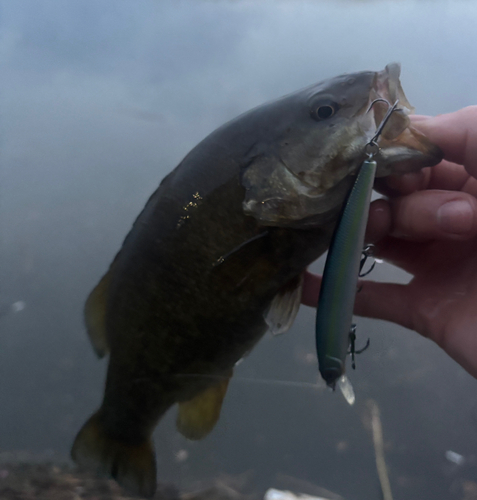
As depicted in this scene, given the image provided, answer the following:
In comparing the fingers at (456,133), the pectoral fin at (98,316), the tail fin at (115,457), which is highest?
the fingers at (456,133)

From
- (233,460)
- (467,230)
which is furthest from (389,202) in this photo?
(233,460)

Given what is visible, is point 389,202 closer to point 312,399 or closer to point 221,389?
point 221,389

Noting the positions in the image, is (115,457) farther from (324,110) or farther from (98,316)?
(324,110)

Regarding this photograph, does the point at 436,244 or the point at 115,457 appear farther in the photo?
the point at 115,457

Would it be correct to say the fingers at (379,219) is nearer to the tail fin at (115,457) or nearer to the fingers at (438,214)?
the fingers at (438,214)

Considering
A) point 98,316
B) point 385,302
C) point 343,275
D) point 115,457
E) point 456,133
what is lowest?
point 115,457

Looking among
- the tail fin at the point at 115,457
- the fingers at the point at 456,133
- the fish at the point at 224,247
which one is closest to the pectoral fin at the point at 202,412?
the fish at the point at 224,247

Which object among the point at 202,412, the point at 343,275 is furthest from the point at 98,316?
the point at 343,275
